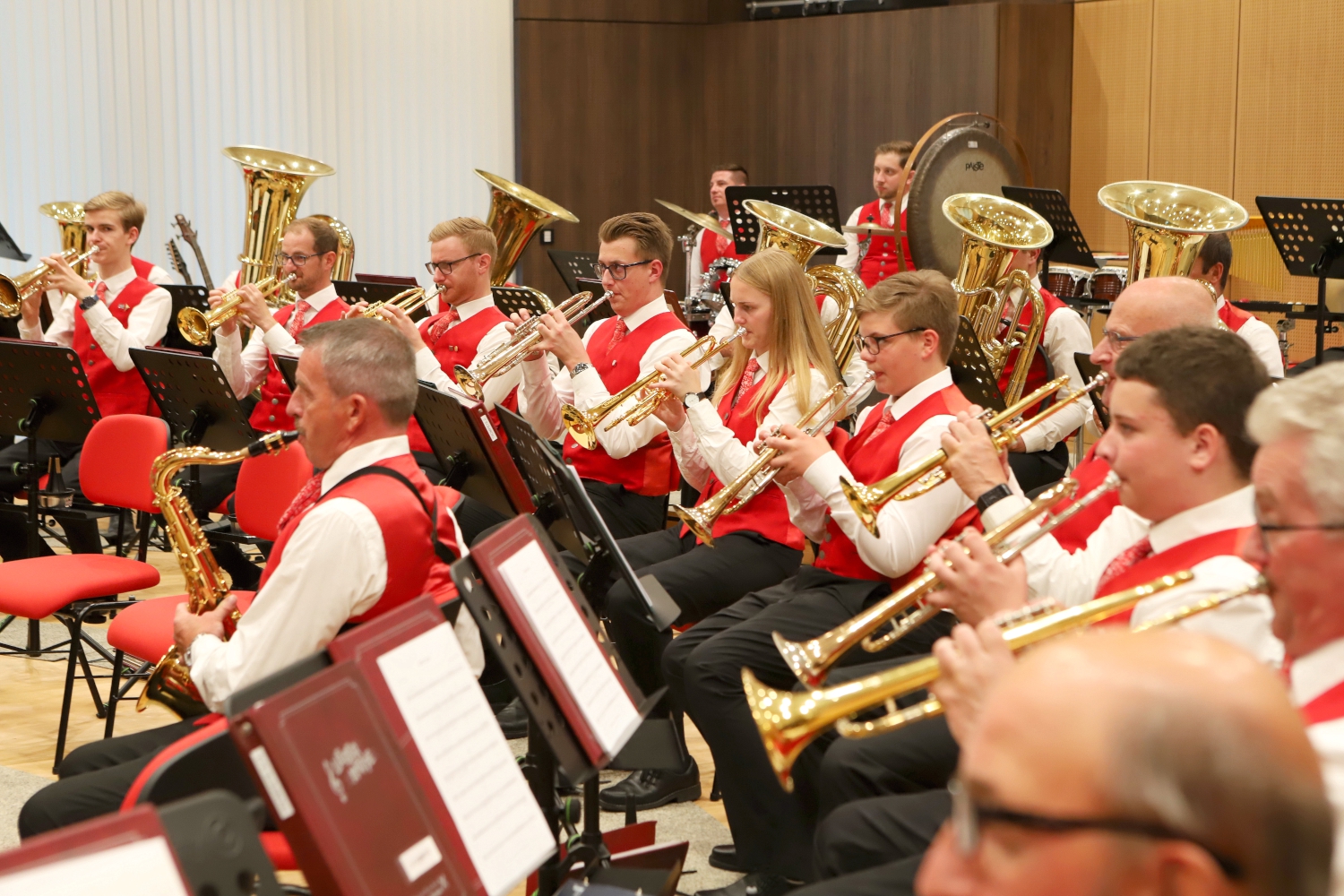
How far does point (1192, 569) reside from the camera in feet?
7.32

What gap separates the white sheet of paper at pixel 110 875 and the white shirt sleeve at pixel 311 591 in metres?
1.14

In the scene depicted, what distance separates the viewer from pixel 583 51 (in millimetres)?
11258

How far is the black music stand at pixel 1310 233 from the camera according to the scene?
5492 millimetres

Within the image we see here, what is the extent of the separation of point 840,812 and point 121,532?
139 inches

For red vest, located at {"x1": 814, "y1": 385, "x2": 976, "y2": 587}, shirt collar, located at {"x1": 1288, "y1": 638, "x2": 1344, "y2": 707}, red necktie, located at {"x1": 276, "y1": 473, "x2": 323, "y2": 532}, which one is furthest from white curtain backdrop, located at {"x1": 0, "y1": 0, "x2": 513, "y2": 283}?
shirt collar, located at {"x1": 1288, "y1": 638, "x2": 1344, "y2": 707}

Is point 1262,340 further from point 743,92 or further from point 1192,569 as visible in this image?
point 743,92

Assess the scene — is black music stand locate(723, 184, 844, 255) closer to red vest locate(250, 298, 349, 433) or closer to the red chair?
red vest locate(250, 298, 349, 433)

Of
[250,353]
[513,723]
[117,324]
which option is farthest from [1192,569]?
[117,324]

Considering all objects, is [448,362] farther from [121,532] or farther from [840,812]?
[840,812]

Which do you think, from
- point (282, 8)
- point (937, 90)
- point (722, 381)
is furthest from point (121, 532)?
point (937, 90)

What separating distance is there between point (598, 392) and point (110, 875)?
11.1 feet

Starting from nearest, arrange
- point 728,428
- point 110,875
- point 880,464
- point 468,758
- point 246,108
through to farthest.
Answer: point 110,875, point 468,758, point 880,464, point 728,428, point 246,108

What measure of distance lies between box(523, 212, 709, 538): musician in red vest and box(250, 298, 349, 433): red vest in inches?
49.9

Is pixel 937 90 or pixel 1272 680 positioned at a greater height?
pixel 937 90
